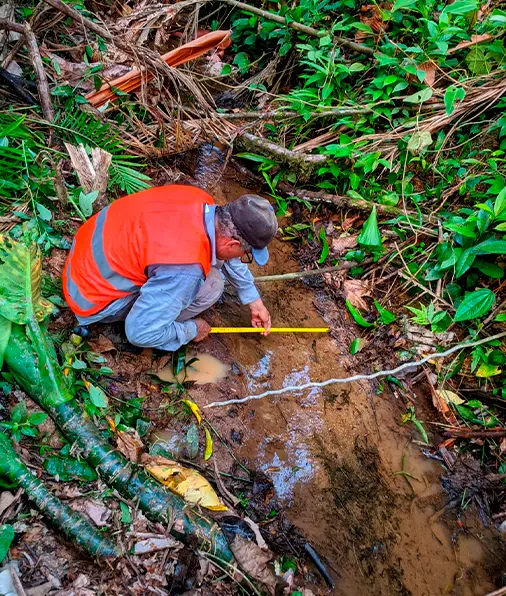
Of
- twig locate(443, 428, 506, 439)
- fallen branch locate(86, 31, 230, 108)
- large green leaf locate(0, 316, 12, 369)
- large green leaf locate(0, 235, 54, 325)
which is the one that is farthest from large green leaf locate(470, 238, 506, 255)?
fallen branch locate(86, 31, 230, 108)

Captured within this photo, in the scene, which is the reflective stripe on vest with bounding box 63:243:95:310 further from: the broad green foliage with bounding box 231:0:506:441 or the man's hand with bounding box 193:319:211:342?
the broad green foliage with bounding box 231:0:506:441

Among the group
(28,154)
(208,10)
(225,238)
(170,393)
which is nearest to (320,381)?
(170,393)

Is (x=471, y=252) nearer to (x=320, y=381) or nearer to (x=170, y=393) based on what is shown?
(x=320, y=381)

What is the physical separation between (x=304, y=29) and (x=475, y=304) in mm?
3045

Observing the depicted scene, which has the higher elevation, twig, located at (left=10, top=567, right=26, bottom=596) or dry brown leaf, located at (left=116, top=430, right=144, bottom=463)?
twig, located at (left=10, top=567, right=26, bottom=596)

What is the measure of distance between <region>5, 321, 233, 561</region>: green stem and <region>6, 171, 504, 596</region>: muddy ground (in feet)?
0.72

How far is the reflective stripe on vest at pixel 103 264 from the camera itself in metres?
2.43

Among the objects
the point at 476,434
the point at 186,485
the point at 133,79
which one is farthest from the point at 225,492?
the point at 133,79

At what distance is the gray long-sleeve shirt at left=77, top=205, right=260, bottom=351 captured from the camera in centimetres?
234

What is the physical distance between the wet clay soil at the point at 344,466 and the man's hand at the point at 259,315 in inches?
6.7

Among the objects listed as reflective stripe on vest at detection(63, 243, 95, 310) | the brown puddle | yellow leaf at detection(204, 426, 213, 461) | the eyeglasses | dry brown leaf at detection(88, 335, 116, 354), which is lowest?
yellow leaf at detection(204, 426, 213, 461)

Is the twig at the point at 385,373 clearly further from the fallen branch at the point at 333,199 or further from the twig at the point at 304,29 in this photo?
the twig at the point at 304,29

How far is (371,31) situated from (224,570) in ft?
14.2

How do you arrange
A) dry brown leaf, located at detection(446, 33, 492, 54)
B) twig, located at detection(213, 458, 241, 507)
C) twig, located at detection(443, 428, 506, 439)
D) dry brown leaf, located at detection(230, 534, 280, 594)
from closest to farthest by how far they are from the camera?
1. dry brown leaf, located at detection(230, 534, 280, 594)
2. twig, located at detection(213, 458, 241, 507)
3. twig, located at detection(443, 428, 506, 439)
4. dry brown leaf, located at detection(446, 33, 492, 54)
